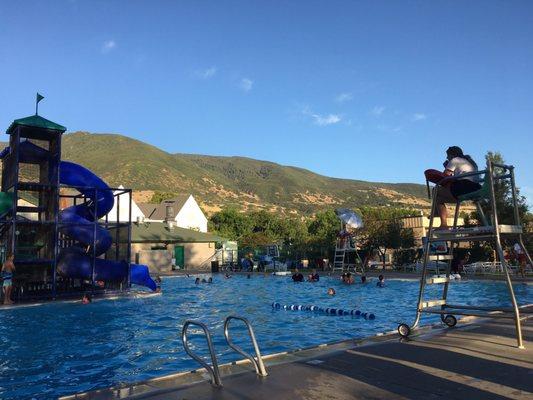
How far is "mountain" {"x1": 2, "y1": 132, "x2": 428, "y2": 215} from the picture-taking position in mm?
120938

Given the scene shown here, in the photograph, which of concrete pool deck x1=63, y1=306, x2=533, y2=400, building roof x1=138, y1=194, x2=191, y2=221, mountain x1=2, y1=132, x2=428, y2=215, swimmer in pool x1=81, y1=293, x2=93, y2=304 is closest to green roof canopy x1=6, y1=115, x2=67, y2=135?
swimmer in pool x1=81, y1=293, x2=93, y2=304

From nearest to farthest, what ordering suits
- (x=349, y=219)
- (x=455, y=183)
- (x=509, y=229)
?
(x=509, y=229)
(x=455, y=183)
(x=349, y=219)

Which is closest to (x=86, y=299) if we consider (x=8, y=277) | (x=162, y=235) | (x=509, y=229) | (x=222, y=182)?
(x=8, y=277)

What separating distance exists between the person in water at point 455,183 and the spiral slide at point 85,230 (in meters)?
14.5

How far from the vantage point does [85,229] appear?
1803cm

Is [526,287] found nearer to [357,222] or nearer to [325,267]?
[357,222]

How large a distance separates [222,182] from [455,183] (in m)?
146

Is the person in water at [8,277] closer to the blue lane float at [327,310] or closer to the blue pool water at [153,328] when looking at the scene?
the blue pool water at [153,328]

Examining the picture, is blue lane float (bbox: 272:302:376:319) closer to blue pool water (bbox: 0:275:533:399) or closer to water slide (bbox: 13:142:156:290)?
blue pool water (bbox: 0:275:533:399)

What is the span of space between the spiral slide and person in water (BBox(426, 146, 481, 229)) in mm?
14529

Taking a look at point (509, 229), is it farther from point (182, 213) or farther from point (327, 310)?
point (182, 213)

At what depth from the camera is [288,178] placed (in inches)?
6978

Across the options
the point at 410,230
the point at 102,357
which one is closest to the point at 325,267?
the point at 410,230

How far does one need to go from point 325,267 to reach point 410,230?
24.0 ft
